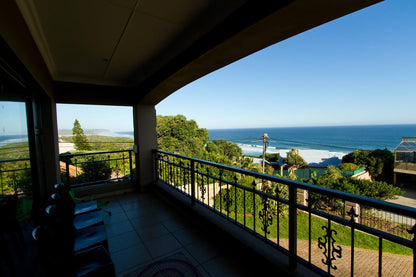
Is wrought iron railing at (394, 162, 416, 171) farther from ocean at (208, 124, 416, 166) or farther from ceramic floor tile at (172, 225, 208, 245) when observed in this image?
ceramic floor tile at (172, 225, 208, 245)

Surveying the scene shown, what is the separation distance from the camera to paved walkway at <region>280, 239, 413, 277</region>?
5246 millimetres

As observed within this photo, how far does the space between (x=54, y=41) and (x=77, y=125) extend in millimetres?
17079

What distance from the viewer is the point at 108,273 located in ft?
4.38

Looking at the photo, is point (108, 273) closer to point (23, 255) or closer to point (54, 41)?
point (23, 255)

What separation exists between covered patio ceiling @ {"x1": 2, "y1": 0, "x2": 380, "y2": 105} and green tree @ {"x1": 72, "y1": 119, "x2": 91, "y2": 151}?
15.1m

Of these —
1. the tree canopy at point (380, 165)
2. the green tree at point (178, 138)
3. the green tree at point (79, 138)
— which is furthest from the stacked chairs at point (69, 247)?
the tree canopy at point (380, 165)

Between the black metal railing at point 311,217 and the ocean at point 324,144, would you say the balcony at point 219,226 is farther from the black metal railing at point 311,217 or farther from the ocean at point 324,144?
the ocean at point 324,144

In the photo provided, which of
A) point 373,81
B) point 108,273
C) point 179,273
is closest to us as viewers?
point 108,273

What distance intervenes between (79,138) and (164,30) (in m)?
17.8

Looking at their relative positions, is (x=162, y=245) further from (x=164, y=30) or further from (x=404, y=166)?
(x=404, y=166)

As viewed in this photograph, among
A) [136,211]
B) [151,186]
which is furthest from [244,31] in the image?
[151,186]

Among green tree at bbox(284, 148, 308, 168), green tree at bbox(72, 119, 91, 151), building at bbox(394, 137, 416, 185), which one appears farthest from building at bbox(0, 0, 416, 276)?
green tree at bbox(284, 148, 308, 168)

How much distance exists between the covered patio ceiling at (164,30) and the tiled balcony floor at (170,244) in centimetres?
212

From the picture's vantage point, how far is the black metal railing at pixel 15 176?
1.48m
